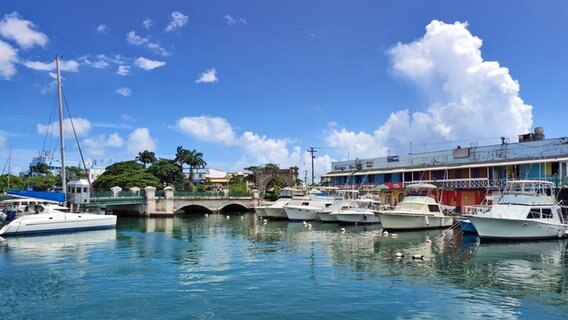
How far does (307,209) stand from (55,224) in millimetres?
32370

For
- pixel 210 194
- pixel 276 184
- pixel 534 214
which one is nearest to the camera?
pixel 534 214

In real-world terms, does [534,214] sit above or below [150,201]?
Result: below

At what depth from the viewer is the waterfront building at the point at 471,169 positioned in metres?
58.7

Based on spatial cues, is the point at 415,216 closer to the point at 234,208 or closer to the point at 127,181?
the point at 234,208

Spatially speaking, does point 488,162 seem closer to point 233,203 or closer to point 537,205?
point 537,205

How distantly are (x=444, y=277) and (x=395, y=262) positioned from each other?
4881 millimetres

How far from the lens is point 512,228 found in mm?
39406

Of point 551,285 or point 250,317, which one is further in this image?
point 551,285

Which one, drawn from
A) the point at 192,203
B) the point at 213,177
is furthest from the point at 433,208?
the point at 213,177

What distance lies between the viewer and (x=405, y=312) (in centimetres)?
1822

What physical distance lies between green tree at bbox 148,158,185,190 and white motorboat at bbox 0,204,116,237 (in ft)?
184

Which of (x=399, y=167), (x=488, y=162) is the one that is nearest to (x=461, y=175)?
(x=488, y=162)

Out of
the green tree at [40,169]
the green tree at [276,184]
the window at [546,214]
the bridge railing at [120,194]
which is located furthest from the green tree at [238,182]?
the window at [546,214]

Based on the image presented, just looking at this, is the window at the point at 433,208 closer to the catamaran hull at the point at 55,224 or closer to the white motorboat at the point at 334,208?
the white motorboat at the point at 334,208
